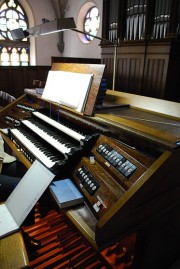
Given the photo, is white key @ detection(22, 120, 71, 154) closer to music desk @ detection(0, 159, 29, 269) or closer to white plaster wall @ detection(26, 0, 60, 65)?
music desk @ detection(0, 159, 29, 269)

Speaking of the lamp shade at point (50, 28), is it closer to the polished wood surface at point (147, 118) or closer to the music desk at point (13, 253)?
the polished wood surface at point (147, 118)

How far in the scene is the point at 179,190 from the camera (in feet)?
4.18

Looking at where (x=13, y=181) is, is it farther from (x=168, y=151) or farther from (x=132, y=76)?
(x=132, y=76)

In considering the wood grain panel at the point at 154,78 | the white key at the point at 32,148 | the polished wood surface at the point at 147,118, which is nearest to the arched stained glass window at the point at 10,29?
the wood grain panel at the point at 154,78

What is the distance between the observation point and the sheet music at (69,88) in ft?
6.31

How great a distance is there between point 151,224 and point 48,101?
172 centimetres

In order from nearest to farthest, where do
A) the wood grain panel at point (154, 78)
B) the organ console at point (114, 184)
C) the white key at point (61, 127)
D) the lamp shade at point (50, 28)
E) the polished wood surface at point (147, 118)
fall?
the organ console at point (114, 184), the polished wood surface at point (147, 118), the white key at point (61, 127), the lamp shade at point (50, 28), the wood grain panel at point (154, 78)

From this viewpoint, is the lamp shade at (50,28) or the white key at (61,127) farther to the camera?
the lamp shade at (50,28)

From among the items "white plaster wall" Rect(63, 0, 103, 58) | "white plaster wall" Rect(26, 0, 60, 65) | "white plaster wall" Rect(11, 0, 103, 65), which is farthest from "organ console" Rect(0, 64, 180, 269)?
"white plaster wall" Rect(26, 0, 60, 65)

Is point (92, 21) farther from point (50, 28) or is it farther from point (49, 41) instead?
point (50, 28)

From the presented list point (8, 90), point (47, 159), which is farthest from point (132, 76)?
point (8, 90)

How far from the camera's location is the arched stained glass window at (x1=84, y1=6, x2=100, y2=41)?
7.24 metres

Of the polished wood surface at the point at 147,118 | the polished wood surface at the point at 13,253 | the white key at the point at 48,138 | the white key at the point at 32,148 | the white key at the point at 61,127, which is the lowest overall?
the polished wood surface at the point at 13,253

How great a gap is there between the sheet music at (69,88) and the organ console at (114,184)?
90mm
